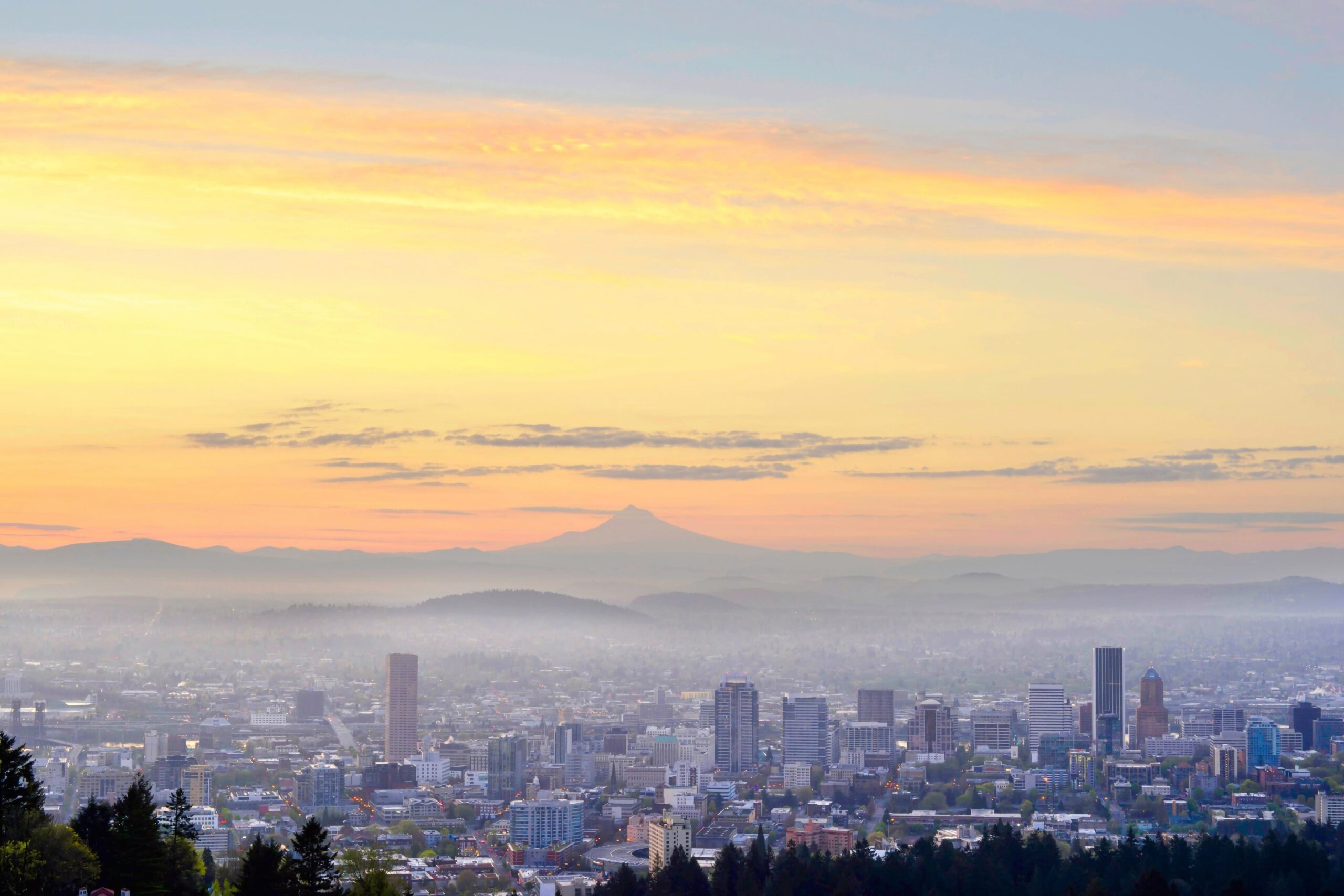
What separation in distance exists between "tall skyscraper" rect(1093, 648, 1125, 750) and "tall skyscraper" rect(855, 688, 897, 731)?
1125 cm

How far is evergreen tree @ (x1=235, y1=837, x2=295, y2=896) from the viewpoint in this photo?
19.2 meters

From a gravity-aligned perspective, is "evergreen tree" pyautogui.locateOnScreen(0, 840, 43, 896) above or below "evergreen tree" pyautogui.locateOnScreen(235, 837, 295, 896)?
above

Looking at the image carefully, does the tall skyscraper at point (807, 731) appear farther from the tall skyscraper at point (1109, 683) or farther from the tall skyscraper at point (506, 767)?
the tall skyscraper at point (1109, 683)

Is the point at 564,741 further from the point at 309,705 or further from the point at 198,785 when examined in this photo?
the point at 198,785

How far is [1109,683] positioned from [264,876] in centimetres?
9618

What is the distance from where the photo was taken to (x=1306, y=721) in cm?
9119

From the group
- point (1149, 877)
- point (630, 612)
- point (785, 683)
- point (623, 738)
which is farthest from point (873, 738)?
point (630, 612)

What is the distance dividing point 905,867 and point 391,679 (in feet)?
257

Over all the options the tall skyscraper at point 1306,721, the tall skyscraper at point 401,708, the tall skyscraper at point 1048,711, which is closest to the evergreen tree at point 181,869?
the tall skyscraper at point 401,708

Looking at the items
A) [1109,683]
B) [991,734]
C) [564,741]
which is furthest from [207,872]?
[1109,683]

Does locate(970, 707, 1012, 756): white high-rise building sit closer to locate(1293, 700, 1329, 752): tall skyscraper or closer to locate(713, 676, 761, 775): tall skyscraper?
locate(713, 676, 761, 775): tall skyscraper

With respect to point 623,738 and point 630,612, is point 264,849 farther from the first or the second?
point 630,612

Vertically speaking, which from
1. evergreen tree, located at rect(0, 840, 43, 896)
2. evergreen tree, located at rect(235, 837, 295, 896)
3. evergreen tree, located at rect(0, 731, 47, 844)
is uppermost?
evergreen tree, located at rect(0, 731, 47, 844)

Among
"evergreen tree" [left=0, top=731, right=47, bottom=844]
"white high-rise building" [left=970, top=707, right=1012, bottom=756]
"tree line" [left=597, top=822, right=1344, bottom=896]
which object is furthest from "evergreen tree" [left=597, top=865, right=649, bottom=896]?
"white high-rise building" [left=970, top=707, right=1012, bottom=756]
